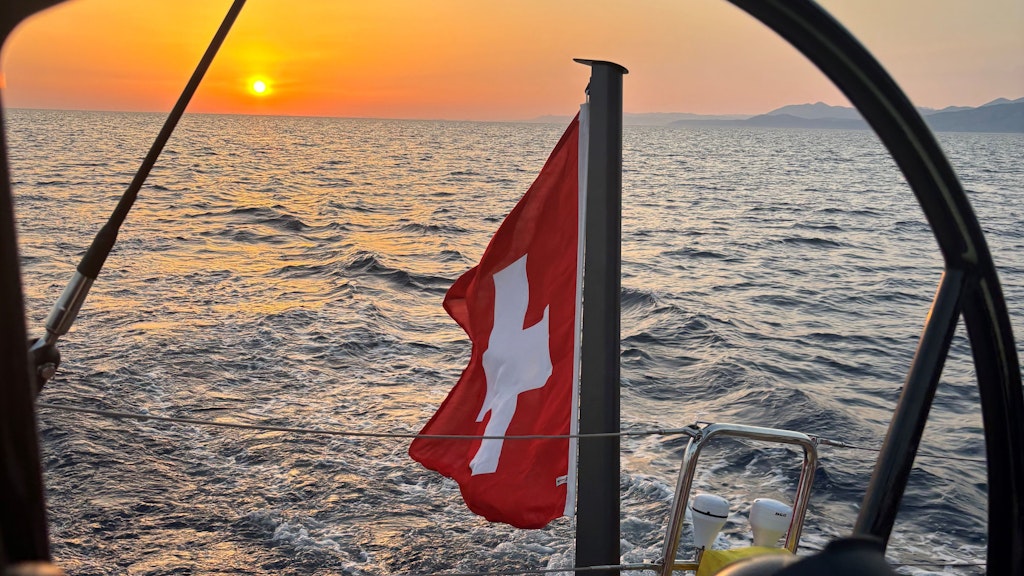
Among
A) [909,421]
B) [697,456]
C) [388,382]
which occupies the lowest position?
[388,382]

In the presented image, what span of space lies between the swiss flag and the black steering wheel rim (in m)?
2.39

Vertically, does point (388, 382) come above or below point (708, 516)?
below

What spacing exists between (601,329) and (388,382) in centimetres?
780

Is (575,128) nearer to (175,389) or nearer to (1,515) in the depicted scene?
(1,515)

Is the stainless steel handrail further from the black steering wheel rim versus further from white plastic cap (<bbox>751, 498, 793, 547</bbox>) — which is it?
the black steering wheel rim

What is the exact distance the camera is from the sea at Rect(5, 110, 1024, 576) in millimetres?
6617

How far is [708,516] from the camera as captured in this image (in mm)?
2904

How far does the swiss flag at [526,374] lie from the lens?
3.42 m

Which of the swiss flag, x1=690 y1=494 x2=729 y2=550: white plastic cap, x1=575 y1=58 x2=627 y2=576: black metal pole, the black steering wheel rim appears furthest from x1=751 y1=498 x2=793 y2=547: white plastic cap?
the black steering wheel rim

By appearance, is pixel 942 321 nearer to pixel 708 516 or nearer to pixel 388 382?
pixel 708 516

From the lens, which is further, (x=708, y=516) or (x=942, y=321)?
(x=708, y=516)

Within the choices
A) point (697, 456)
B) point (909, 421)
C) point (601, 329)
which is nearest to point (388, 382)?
point (601, 329)

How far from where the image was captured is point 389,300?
597 inches

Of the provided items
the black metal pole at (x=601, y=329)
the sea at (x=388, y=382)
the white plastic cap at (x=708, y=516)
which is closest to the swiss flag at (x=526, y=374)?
the black metal pole at (x=601, y=329)
